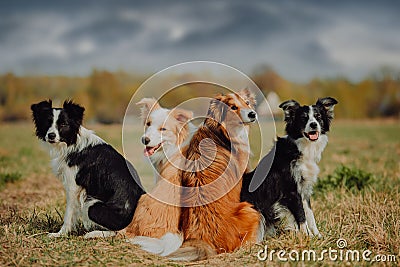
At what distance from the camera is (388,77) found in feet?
163

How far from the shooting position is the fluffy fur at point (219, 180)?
519cm

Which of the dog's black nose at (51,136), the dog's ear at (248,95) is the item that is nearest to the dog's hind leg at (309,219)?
the dog's ear at (248,95)

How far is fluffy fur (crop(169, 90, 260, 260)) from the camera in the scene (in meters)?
5.19

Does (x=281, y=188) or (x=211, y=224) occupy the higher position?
(x=281, y=188)

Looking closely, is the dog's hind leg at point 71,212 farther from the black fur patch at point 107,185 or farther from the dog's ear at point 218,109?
the dog's ear at point 218,109

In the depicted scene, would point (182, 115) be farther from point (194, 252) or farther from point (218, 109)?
point (194, 252)

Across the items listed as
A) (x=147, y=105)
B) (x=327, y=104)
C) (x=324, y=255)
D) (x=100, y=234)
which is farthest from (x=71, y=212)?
(x=327, y=104)

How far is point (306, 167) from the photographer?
5.67 m

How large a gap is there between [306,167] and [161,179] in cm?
189

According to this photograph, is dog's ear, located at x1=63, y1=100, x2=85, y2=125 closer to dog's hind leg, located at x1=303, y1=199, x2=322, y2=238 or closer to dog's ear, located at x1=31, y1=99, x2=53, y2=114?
dog's ear, located at x1=31, y1=99, x2=53, y2=114

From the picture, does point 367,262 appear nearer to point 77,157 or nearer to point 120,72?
point 77,157

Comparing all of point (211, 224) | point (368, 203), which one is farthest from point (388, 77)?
point (211, 224)

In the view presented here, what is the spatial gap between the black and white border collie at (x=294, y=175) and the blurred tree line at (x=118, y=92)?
950 inches

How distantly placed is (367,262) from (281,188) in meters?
1.34
